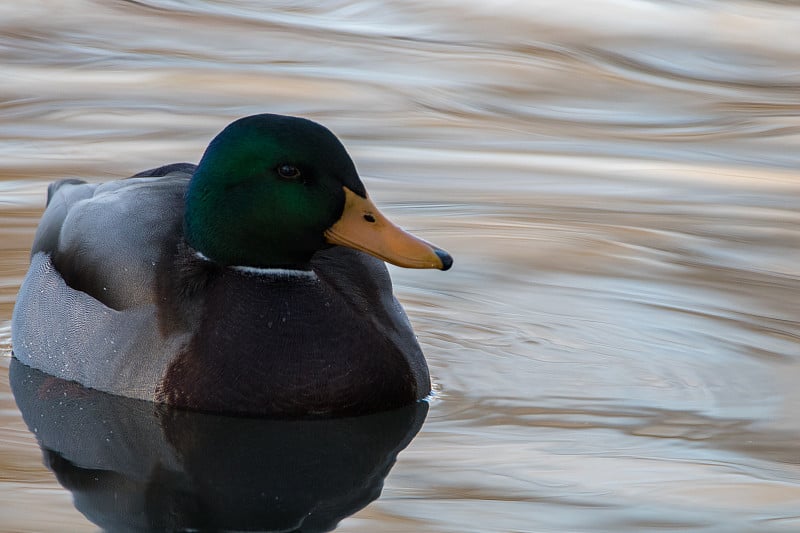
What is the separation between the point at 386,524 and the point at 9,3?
948 centimetres

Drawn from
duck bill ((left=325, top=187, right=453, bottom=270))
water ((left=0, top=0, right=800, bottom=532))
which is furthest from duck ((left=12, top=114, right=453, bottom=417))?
water ((left=0, top=0, right=800, bottom=532))

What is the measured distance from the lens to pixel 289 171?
581 cm

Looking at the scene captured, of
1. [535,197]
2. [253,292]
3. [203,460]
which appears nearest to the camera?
[203,460]

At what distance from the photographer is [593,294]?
23.8ft

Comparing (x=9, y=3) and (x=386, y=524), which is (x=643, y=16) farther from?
(x=386, y=524)

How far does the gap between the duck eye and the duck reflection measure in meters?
0.81

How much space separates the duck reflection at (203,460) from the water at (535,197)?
104mm

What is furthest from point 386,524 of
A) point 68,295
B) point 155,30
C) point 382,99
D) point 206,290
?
point 155,30

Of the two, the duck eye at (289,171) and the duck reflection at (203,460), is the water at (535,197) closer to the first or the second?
the duck reflection at (203,460)

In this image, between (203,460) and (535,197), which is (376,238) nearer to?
(203,460)

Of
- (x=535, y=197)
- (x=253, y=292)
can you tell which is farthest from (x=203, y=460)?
(x=535, y=197)

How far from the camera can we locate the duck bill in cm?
571

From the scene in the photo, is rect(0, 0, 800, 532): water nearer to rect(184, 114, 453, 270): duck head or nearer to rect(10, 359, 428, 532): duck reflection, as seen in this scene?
rect(10, 359, 428, 532): duck reflection

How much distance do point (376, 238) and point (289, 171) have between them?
1.21 ft
